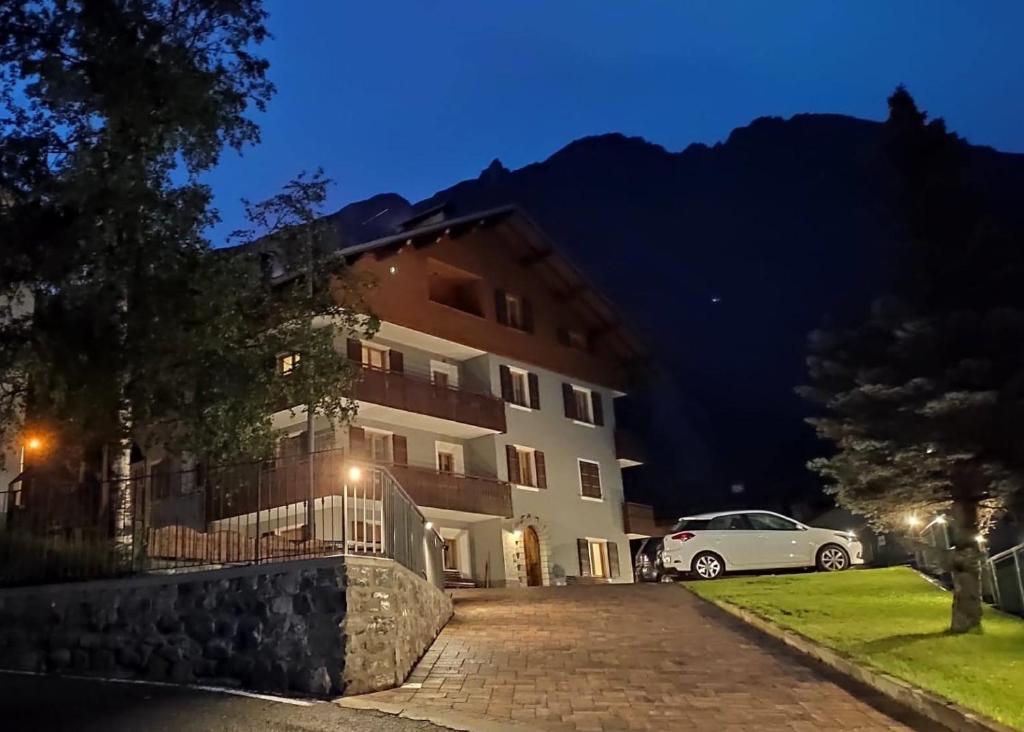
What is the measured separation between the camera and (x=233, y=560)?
11.0 m

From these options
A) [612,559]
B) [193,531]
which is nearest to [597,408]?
[612,559]

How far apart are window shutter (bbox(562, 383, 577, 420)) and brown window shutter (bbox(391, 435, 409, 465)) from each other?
27.8 ft

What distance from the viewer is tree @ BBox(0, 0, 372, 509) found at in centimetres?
1247

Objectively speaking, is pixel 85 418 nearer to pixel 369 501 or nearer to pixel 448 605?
pixel 369 501

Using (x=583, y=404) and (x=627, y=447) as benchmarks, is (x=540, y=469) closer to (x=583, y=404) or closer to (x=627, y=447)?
(x=583, y=404)

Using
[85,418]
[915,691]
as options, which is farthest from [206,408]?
→ [915,691]

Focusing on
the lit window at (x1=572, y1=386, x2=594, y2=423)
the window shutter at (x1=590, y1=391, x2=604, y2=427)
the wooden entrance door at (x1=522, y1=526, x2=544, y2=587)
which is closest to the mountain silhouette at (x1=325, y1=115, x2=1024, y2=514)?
the window shutter at (x1=590, y1=391, x2=604, y2=427)

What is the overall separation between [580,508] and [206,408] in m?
23.5

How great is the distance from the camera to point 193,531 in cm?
1209

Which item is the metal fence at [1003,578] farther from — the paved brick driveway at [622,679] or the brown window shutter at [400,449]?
the brown window shutter at [400,449]

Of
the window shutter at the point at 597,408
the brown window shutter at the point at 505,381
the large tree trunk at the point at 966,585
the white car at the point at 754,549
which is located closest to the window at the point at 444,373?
the brown window shutter at the point at 505,381

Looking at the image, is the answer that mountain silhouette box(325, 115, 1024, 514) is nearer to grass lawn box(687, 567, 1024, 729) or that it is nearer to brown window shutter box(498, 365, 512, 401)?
brown window shutter box(498, 365, 512, 401)

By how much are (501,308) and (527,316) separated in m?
1.59

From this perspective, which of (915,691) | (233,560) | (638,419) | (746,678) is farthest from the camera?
(638,419)
